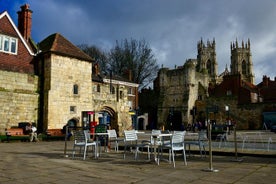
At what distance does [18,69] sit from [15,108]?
3.31 m

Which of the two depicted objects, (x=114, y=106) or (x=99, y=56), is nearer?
(x=114, y=106)

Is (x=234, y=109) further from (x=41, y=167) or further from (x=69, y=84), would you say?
(x=41, y=167)

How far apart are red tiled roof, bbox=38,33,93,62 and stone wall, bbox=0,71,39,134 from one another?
2.83 meters

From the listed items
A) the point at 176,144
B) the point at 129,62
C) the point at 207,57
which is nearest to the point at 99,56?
the point at 129,62

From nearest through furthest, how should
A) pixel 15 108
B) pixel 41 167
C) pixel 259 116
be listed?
pixel 41 167, pixel 15 108, pixel 259 116

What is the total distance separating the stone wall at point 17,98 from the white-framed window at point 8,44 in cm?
197

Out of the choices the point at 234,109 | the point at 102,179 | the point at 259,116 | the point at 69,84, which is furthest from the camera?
the point at 234,109

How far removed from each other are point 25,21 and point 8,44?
10.8ft

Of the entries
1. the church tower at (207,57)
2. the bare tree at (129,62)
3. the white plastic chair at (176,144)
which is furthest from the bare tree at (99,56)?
the church tower at (207,57)

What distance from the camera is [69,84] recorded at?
24.7 meters

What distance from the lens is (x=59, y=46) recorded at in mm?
24828

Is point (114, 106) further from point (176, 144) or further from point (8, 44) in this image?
point (176, 144)

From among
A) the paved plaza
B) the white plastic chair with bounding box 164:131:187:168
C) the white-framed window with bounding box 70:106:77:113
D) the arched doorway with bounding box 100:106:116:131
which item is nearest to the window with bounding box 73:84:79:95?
the white-framed window with bounding box 70:106:77:113

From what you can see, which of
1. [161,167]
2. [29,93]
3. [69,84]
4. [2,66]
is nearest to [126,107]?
[69,84]
